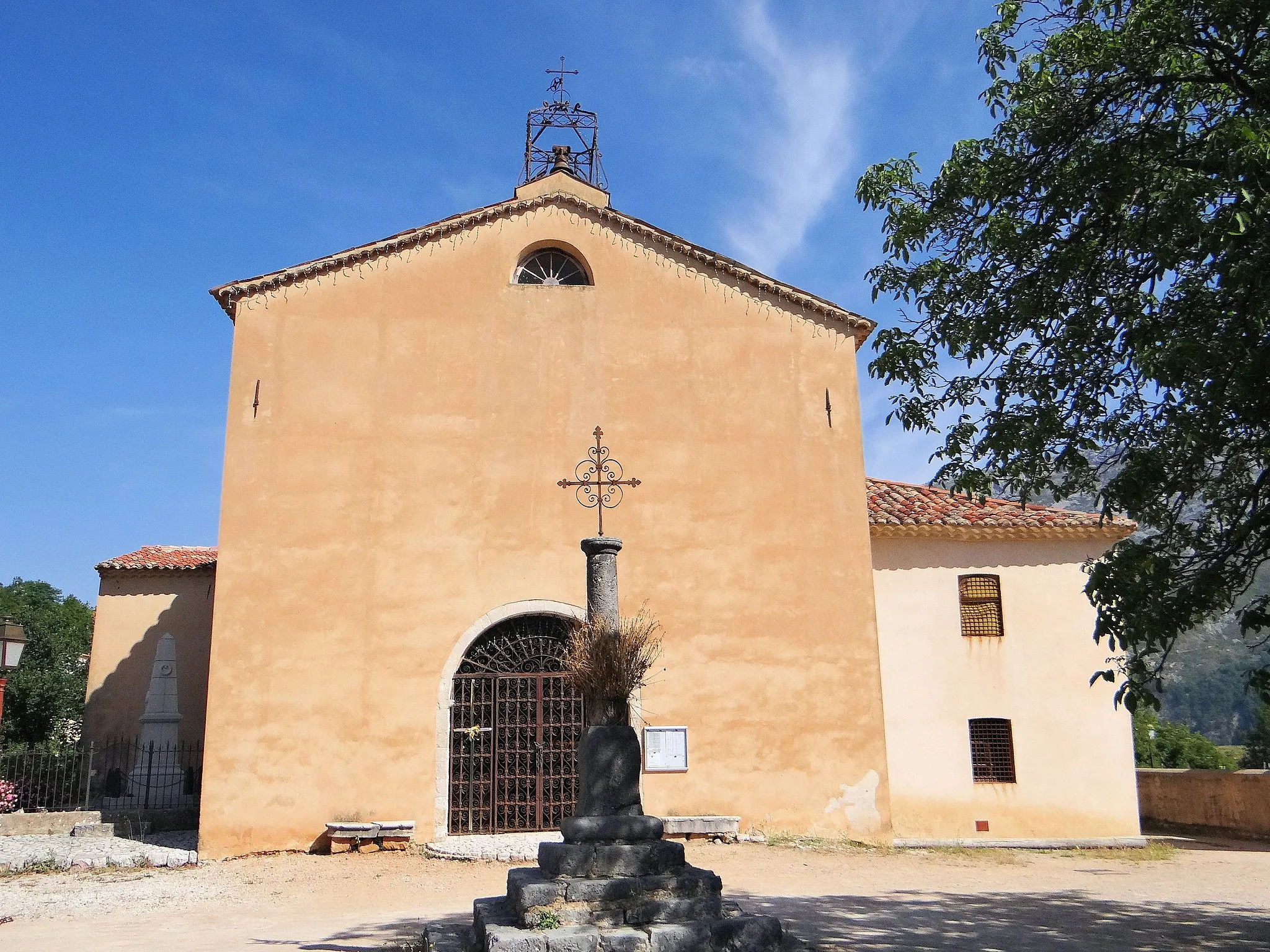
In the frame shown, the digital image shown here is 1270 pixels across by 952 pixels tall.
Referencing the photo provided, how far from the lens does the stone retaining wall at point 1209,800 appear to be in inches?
654

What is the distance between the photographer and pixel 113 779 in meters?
15.2

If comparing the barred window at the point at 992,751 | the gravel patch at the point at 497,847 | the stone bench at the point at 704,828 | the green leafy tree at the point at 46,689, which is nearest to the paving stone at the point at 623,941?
the gravel patch at the point at 497,847

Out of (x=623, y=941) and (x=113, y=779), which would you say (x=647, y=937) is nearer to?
(x=623, y=941)

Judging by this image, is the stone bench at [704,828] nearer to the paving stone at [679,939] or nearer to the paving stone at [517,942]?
the paving stone at [679,939]

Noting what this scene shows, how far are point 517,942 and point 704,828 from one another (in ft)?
22.1

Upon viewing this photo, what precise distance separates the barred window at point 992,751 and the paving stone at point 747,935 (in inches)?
344

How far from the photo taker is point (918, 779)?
14211 millimetres

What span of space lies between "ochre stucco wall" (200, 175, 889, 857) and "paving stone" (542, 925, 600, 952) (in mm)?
6641

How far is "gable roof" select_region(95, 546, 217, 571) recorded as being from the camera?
17266mm

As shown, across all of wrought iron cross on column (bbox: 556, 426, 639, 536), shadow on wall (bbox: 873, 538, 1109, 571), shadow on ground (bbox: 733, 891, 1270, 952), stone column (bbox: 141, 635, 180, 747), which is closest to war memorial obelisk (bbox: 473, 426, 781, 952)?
shadow on ground (bbox: 733, 891, 1270, 952)

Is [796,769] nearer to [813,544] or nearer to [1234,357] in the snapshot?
[813,544]

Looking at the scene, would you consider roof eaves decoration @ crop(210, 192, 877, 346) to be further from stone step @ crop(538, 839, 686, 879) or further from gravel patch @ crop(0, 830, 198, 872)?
stone step @ crop(538, 839, 686, 879)

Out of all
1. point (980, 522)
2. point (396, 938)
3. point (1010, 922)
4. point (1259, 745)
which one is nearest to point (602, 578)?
point (396, 938)

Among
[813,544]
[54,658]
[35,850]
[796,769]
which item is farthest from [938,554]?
[54,658]
